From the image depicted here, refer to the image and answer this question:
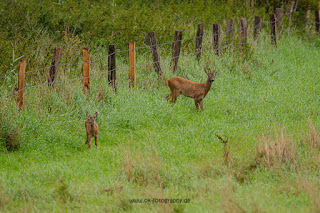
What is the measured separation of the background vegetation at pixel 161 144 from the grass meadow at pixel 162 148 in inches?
0.8

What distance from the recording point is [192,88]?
10570 mm

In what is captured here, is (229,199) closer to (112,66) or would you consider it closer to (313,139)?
(313,139)

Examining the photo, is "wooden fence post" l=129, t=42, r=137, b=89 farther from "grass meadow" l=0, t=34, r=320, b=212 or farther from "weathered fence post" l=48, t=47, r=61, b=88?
"weathered fence post" l=48, t=47, r=61, b=88

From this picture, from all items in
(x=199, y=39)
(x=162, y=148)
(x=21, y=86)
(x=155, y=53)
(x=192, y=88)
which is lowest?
(x=162, y=148)

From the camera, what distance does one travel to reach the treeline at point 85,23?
39.0 ft

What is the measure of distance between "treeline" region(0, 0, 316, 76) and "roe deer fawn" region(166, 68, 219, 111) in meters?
2.71

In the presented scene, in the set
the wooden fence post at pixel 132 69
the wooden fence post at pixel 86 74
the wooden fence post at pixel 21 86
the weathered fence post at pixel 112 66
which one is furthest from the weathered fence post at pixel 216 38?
the wooden fence post at pixel 21 86

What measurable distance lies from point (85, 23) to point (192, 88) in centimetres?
677

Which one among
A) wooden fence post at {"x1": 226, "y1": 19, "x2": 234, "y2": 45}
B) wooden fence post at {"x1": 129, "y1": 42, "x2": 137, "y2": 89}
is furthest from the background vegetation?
wooden fence post at {"x1": 226, "y1": 19, "x2": 234, "y2": 45}

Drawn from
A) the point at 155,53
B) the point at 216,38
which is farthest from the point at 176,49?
the point at 216,38

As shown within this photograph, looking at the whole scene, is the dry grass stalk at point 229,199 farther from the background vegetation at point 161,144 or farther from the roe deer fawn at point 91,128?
the roe deer fawn at point 91,128

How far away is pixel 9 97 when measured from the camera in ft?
29.4

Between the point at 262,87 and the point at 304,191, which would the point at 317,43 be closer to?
the point at 262,87

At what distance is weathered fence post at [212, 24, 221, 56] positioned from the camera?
1422 centimetres
